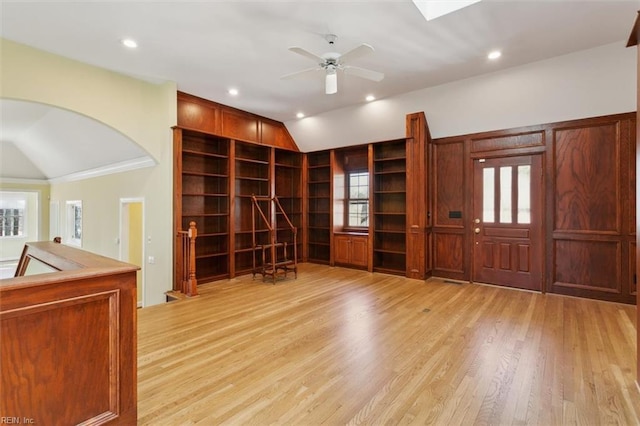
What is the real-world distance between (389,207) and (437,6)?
158 inches

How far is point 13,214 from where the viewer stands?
31.7ft

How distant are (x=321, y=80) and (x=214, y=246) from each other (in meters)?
3.58

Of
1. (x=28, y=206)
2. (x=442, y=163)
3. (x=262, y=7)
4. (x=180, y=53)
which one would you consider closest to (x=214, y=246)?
(x=180, y=53)

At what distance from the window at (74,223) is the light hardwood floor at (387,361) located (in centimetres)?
618

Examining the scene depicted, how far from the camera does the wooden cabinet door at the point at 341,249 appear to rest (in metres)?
6.79

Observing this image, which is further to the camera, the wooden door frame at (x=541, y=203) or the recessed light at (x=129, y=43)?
the wooden door frame at (x=541, y=203)

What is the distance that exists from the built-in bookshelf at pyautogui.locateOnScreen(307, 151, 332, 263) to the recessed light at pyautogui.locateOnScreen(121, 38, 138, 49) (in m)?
4.24

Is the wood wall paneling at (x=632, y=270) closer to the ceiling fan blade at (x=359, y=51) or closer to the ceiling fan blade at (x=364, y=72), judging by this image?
the ceiling fan blade at (x=364, y=72)

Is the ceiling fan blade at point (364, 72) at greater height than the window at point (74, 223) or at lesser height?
greater

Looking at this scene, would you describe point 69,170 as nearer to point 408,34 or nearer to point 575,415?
point 408,34

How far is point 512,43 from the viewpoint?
373 cm

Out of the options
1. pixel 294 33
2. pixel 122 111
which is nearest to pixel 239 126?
pixel 122 111

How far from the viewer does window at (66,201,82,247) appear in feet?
27.2

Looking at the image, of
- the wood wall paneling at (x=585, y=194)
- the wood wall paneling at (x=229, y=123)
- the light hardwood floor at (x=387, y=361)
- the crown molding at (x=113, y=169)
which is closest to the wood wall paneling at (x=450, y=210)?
the wood wall paneling at (x=585, y=194)
